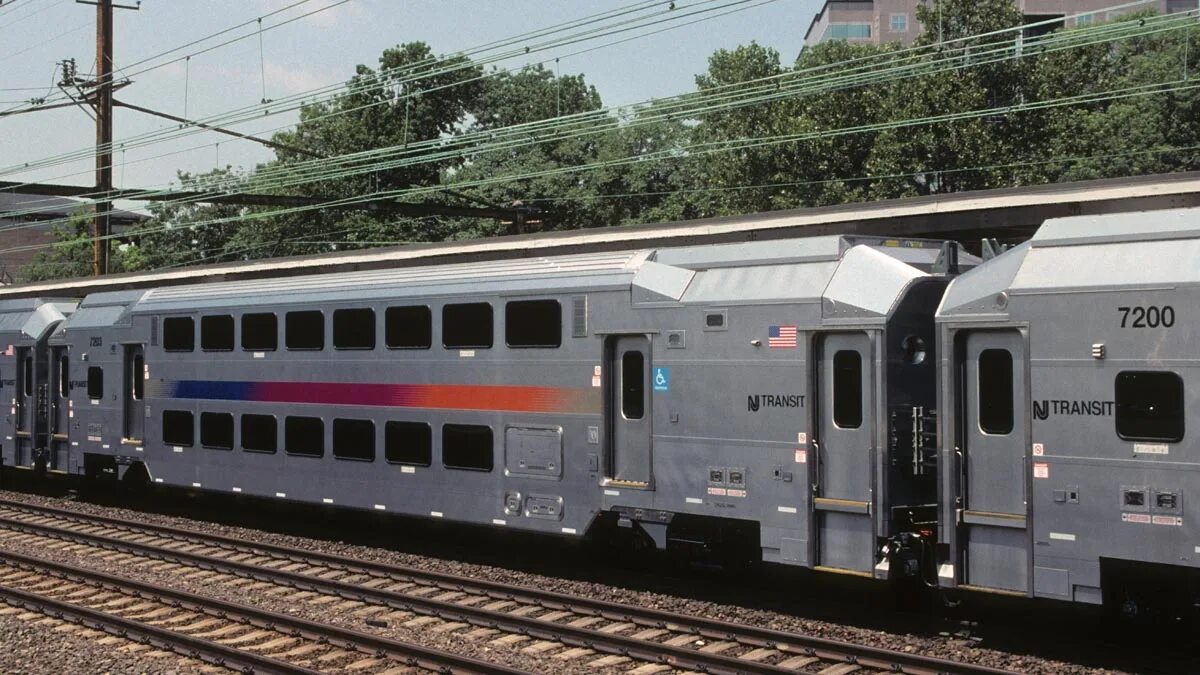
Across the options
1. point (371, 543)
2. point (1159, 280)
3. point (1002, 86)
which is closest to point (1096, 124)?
point (1002, 86)

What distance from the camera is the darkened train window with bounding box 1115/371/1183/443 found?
11211mm

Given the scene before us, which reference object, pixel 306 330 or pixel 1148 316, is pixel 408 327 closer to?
pixel 306 330

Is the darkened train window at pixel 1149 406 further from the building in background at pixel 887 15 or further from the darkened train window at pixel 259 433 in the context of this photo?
the building in background at pixel 887 15

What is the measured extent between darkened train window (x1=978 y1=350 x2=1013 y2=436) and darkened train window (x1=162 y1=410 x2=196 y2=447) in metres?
15.6

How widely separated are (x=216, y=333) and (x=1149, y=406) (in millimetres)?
16456

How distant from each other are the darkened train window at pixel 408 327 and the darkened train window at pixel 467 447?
1.37 m

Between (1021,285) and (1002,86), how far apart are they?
4940cm

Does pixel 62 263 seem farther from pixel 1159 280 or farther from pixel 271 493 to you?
pixel 1159 280

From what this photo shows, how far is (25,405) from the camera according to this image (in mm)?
29016

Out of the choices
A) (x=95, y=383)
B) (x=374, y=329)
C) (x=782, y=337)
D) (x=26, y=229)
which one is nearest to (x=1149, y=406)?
(x=782, y=337)

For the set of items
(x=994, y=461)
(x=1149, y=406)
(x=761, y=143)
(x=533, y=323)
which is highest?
(x=761, y=143)

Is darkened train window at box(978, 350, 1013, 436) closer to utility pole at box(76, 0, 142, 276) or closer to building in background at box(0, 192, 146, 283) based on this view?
utility pole at box(76, 0, 142, 276)

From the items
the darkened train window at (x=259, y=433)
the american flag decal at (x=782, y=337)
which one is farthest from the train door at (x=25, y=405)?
the american flag decal at (x=782, y=337)

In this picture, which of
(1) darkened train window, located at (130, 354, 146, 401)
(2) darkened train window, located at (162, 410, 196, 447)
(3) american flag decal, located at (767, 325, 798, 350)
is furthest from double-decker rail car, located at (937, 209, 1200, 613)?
(1) darkened train window, located at (130, 354, 146, 401)
